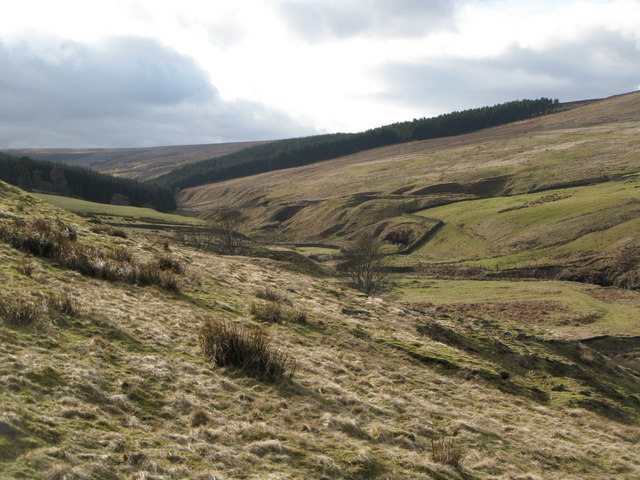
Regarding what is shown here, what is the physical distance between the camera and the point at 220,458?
6875 millimetres

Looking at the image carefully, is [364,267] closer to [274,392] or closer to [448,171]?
[274,392]

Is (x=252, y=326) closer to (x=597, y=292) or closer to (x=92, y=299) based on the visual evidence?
(x=92, y=299)

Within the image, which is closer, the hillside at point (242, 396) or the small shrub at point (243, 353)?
the hillside at point (242, 396)

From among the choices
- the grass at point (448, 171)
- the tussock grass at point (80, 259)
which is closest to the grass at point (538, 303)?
the grass at point (448, 171)

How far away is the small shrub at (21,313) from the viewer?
30.1 ft

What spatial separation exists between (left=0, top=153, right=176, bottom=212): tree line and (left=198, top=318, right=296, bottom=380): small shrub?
14436 centimetres

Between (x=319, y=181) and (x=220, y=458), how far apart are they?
16389cm

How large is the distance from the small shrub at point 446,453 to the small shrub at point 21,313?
26.1ft

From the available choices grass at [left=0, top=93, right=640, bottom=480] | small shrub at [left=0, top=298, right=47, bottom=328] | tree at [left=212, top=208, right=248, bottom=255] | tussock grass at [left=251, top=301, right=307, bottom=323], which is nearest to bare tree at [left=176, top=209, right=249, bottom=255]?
tree at [left=212, top=208, right=248, bottom=255]

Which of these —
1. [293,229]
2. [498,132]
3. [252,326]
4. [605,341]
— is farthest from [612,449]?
[498,132]

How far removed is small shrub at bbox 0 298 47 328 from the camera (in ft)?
30.1

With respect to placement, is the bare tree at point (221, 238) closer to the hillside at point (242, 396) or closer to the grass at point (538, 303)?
the grass at point (538, 303)

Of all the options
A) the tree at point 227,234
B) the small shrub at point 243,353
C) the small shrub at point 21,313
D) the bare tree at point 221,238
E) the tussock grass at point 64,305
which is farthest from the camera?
the bare tree at point 221,238

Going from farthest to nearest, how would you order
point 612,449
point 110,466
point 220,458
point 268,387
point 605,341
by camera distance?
point 605,341, point 612,449, point 268,387, point 220,458, point 110,466
